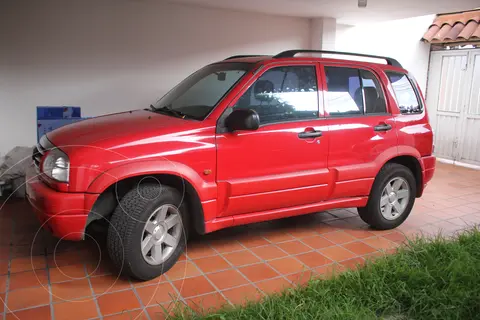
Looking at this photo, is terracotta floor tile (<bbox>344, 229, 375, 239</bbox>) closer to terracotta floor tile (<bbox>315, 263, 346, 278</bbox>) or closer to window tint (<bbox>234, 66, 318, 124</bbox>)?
terracotta floor tile (<bbox>315, 263, 346, 278</bbox>)

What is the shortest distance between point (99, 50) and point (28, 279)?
381 centimetres

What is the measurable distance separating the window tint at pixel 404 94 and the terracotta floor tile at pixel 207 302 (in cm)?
301

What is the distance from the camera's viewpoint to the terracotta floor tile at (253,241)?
4223 mm

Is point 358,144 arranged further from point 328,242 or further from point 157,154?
point 157,154

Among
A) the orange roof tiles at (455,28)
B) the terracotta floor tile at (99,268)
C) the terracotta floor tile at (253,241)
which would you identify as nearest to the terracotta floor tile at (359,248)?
the terracotta floor tile at (253,241)

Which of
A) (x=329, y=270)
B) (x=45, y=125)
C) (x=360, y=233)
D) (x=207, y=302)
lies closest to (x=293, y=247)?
(x=329, y=270)

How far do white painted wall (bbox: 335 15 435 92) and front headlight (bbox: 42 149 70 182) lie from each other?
21.5ft

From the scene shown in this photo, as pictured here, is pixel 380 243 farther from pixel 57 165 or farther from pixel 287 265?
pixel 57 165

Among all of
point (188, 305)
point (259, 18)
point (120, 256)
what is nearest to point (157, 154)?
point (120, 256)

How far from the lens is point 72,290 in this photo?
322 centimetres

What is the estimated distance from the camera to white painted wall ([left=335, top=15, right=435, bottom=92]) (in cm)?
860

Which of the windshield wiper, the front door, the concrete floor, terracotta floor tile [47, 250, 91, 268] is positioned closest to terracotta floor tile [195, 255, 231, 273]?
the concrete floor

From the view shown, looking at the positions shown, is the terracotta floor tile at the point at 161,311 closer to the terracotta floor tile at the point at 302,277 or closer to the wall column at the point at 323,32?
the terracotta floor tile at the point at 302,277

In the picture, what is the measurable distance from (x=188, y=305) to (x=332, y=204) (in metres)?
1.97
